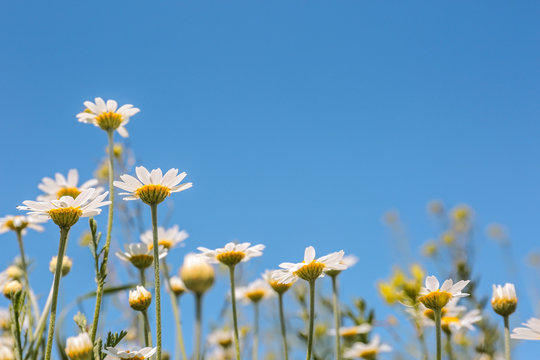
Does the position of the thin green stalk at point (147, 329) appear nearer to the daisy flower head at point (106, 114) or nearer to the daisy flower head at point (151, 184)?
the daisy flower head at point (151, 184)

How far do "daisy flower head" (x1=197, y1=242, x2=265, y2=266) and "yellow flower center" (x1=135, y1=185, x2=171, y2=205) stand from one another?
9.9 inches

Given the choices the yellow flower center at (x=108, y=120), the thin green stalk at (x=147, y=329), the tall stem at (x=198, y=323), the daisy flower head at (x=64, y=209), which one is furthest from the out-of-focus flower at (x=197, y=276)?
the yellow flower center at (x=108, y=120)

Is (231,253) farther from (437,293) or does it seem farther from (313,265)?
(437,293)

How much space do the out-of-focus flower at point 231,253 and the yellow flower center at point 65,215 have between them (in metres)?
0.42

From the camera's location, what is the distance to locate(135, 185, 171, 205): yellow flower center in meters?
1.22

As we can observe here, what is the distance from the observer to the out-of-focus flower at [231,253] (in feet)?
4.64

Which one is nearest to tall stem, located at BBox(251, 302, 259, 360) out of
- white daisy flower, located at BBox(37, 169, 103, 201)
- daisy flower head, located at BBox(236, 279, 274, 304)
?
daisy flower head, located at BBox(236, 279, 274, 304)

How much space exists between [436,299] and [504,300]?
0.24 meters

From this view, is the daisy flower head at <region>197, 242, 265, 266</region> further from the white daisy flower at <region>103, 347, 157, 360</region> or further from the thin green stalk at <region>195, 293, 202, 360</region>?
the white daisy flower at <region>103, 347, 157, 360</region>

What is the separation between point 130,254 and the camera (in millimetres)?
1379

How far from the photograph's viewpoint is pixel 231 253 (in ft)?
4.70

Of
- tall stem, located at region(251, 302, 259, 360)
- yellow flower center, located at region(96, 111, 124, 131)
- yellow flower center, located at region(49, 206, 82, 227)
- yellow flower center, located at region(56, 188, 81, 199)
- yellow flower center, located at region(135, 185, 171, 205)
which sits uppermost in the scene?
yellow flower center, located at region(96, 111, 124, 131)

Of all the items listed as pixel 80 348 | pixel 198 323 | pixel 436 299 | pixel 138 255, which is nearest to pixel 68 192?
pixel 138 255

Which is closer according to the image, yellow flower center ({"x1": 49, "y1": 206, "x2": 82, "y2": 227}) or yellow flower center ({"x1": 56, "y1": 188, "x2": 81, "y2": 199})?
yellow flower center ({"x1": 49, "y1": 206, "x2": 82, "y2": 227})
